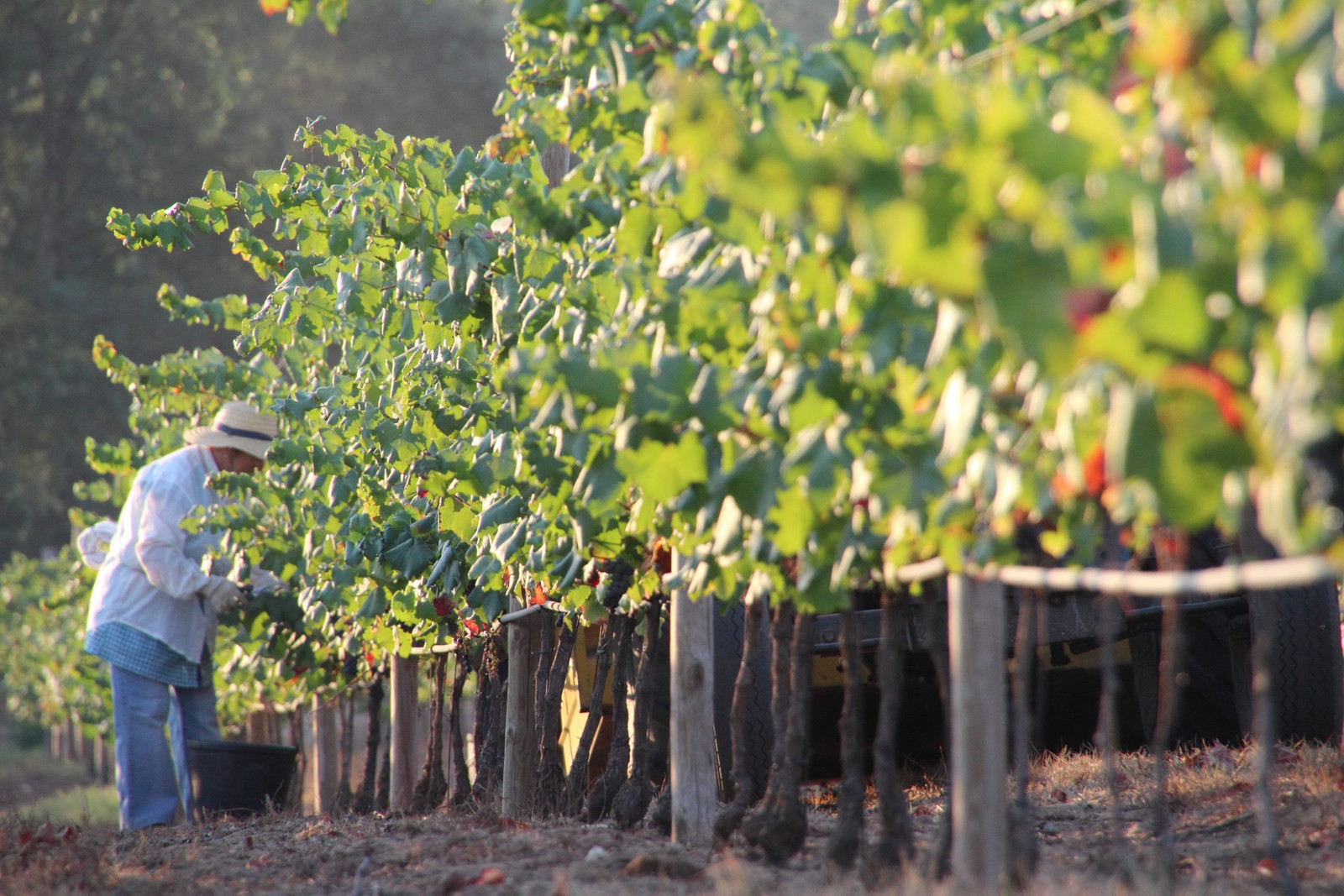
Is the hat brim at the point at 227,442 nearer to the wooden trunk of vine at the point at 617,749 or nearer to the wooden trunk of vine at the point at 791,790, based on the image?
→ the wooden trunk of vine at the point at 617,749

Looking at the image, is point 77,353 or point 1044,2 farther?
point 77,353

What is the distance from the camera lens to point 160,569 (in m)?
6.52

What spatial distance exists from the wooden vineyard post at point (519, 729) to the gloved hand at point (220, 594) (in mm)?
2381

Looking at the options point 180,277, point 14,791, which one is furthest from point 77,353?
point 14,791

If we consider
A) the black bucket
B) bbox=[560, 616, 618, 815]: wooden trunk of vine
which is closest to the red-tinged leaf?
bbox=[560, 616, 618, 815]: wooden trunk of vine

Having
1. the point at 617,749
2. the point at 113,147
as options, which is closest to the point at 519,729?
the point at 617,749

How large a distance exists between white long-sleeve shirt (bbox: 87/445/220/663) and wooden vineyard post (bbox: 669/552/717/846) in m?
3.86

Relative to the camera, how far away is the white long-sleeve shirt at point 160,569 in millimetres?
6539

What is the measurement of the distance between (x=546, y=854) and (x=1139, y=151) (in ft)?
7.89

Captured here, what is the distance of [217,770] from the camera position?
20.6 feet

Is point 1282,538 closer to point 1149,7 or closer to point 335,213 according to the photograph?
point 1149,7

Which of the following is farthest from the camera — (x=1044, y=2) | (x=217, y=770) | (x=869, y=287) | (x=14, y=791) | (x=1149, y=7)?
(x=14, y=791)

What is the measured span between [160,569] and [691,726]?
4.02m

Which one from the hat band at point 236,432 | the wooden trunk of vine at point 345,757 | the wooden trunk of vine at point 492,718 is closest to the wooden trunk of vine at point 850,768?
the wooden trunk of vine at point 492,718
